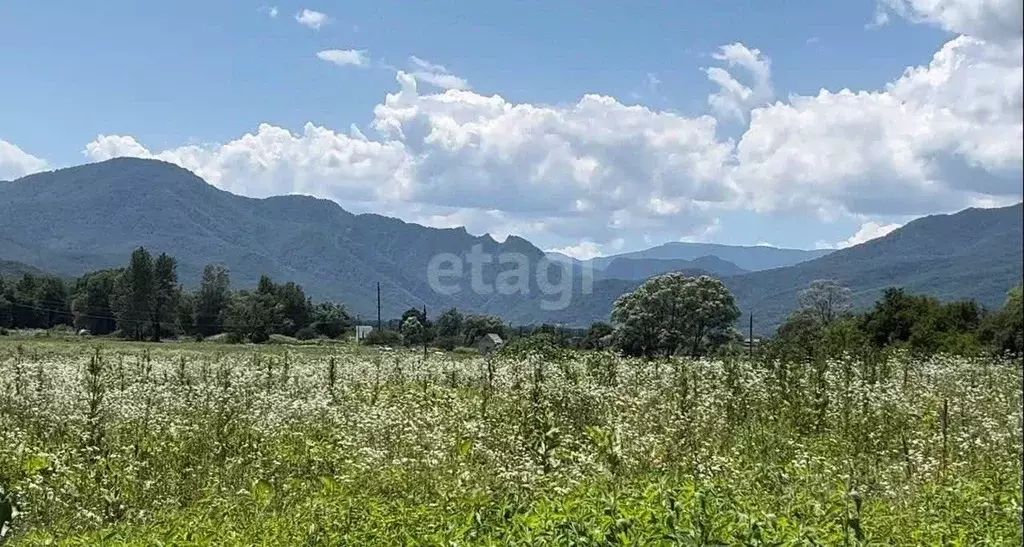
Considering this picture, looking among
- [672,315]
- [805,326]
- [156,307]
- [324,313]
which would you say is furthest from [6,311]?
[805,326]

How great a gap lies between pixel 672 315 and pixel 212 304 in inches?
2849

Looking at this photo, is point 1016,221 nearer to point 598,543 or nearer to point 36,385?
point 598,543

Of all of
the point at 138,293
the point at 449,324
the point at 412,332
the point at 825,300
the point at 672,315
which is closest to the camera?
the point at 672,315

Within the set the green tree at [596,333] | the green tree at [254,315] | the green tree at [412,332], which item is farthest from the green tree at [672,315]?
the green tree at [254,315]

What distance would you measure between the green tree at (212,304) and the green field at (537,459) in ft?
308

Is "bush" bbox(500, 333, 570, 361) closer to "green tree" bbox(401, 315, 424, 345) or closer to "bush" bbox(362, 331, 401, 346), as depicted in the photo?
"bush" bbox(362, 331, 401, 346)

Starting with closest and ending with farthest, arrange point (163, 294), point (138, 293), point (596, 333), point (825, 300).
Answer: point (596, 333) → point (825, 300) → point (138, 293) → point (163, 294)

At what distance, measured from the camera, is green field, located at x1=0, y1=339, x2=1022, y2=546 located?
23.0 feet

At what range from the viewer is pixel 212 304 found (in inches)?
Result: 4525

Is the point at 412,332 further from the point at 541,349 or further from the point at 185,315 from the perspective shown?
the point at 541,349

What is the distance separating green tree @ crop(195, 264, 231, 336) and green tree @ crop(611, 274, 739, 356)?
6353 cm

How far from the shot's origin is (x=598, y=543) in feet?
19.3

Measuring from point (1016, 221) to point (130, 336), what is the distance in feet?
360

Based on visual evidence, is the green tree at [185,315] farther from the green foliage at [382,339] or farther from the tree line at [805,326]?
the tree line at [805,326]
